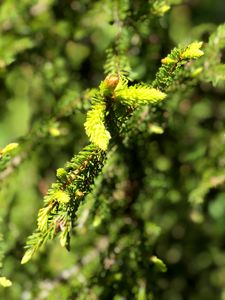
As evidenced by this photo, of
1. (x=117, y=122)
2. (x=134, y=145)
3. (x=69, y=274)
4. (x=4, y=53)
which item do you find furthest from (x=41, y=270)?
(x=117, y=122)

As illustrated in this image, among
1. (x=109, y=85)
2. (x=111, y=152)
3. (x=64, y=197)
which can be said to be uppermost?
(x=111, y=152)

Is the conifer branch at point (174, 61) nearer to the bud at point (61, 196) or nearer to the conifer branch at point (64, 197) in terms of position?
the conifer branch at point (64, 197)

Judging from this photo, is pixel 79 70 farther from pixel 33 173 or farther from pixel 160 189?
pixel 160 189

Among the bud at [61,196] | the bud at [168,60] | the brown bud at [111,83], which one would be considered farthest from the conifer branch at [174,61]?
the bud at [61,196]

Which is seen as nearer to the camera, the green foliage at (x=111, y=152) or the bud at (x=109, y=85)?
the bud at (x=109, y=85)

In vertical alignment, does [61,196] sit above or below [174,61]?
below

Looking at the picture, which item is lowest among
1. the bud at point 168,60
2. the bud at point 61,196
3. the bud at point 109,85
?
the bud at point 61,196

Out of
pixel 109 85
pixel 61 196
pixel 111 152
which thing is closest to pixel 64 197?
pixel 61 196

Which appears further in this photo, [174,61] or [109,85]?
[174,61]

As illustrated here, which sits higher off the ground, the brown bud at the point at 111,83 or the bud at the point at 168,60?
the bud at the point at 168,60

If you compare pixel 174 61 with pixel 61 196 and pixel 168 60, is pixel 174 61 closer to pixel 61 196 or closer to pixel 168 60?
pixel 168 60
